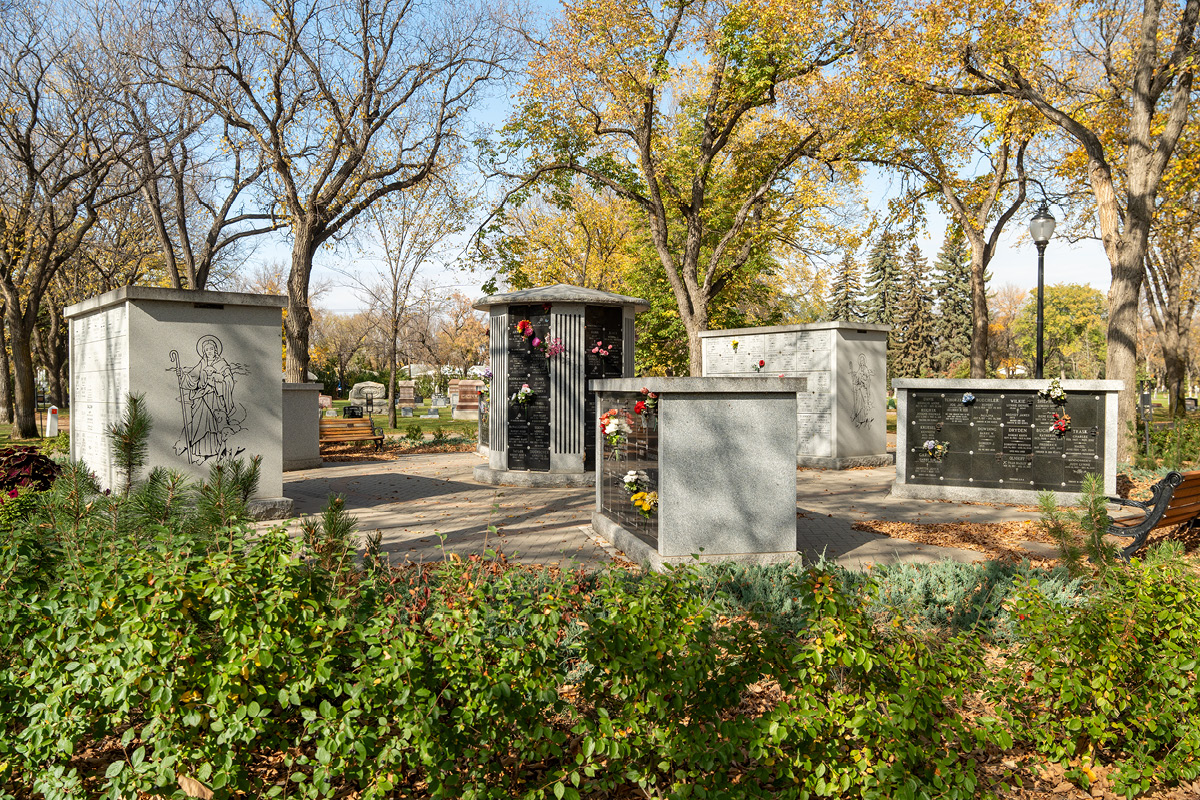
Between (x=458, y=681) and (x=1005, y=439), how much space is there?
32.2 ft

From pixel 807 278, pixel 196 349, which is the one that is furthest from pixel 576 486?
pixel 807 278

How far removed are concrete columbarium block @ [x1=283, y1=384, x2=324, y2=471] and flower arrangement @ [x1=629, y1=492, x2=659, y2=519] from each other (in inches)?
394

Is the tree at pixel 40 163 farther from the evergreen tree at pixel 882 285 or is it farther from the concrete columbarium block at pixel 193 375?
the evergreen tree at pixel 882 285

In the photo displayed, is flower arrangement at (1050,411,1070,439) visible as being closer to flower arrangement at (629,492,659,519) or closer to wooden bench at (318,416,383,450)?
flower arrangement at (629,492,659,519)

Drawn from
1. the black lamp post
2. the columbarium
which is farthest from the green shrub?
the columbarium

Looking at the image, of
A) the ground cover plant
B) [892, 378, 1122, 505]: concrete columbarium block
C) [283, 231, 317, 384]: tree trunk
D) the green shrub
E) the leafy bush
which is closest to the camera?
the ground cover plant

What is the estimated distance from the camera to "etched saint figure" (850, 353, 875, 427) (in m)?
14.6

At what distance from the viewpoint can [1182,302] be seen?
27719 millimetres

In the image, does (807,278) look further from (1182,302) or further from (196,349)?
(196,349)

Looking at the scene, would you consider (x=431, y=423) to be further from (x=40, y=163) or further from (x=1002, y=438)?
(x=1002, y=438)

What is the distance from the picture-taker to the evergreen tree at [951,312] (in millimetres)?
48625

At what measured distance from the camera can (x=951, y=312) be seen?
163 feet

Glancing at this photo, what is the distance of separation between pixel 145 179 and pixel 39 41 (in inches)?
140

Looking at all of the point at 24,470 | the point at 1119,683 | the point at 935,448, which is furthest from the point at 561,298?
the point at 1119,683
